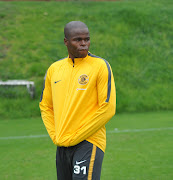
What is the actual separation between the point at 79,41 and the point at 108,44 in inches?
459

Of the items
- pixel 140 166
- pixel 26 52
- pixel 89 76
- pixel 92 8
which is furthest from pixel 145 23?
pixel 89 76

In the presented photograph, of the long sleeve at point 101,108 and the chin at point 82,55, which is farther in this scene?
the chin at point 82,55

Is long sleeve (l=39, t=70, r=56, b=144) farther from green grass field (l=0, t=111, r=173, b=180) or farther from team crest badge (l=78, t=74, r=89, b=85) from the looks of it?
green grass field (l=0, t=111, r=173, b=180)

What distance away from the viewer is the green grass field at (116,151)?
543 cm

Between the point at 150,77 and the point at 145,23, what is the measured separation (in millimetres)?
4451

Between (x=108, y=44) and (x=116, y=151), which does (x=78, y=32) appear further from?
(x=108, y=44)

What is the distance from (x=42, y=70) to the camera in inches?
492

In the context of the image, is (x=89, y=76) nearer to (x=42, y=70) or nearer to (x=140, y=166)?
(x=140, y=166)

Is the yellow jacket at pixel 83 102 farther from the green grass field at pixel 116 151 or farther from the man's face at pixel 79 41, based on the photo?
the green grass field at pixel 116 151

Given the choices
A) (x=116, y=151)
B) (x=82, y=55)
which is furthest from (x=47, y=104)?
(x=116, y=151)

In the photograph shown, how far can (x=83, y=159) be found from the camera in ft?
9.39

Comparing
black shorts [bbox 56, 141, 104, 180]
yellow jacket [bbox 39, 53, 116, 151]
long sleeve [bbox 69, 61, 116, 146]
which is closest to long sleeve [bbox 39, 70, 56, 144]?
yellow jacket [bbox 39, 53, 116, 151]

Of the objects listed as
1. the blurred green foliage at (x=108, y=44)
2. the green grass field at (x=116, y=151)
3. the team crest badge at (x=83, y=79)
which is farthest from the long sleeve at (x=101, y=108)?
the blurred green foliage at (x=108, y=44)

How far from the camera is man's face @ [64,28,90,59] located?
2912 mm
